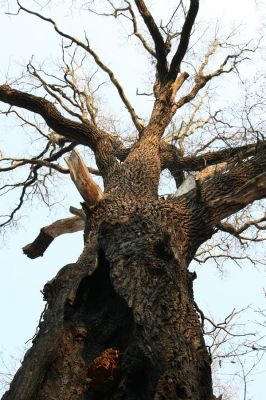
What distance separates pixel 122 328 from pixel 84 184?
1.73 metres

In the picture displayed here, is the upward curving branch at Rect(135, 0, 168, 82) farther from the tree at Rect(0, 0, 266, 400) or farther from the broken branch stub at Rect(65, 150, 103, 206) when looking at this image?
the broken branch stub at Rect(65, 150, 103, 206)

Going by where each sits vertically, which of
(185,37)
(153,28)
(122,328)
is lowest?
(122,328)

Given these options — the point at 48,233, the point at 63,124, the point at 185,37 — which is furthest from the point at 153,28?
the point at 48,233

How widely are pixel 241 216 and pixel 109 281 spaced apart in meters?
4.55

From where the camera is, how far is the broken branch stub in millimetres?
4164

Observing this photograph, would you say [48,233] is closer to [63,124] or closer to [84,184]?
[63,124]

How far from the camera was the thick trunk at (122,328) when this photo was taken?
238 cm

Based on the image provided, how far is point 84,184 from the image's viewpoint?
13.7 feet

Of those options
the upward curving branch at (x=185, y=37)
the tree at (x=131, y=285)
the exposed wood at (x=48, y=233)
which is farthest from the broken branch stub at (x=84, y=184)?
the upward curving branch at (x=185, y=37)

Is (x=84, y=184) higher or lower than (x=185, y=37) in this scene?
lower

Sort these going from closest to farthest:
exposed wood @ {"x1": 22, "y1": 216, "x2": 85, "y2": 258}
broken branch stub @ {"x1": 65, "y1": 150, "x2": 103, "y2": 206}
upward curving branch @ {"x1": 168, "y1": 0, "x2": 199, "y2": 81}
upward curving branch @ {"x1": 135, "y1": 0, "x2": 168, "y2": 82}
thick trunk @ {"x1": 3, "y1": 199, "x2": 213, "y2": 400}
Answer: thick trunk @ {"x1": 3, "y1": 199, "x2": 213, "y2": 400}
broken branch stub @ {"x1": 65, "y1": 150, "x2": 103, "y2": 206}
upward curving branch @ {"x1": 168, "y1": 0, "x2": 199, "y2": 81}
upward curving branch @ {"x1": 135, "y1": 0, "x2": 168, "y2": 82}
exposed wood @ {"x1": 22, "y1": 216, "x2": 85, "y2": 258}

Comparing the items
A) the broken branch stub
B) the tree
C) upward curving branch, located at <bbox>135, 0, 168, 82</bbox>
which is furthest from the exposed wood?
upward curving branch, located at <bbox>135, 0, 168, 82</bbox>

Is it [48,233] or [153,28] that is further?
[48,233]

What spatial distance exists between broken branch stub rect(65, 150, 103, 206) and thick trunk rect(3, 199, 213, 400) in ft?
2.06
